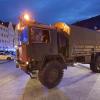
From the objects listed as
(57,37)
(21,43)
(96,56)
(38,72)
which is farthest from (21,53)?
(96,56)

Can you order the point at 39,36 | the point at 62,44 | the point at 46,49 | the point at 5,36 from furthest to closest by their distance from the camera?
1. the point at 5,36
2. the point at 62,44
3. the point at 46,49
4. the point at 39,36

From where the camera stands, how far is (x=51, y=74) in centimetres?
954

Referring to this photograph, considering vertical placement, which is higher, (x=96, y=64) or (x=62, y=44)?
(x=62, y=44)

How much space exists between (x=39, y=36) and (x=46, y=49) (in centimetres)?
67

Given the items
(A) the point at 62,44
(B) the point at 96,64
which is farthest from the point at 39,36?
(B) the point at 96,64

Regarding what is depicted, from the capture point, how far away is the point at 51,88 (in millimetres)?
9211

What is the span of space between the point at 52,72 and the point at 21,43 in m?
1.96

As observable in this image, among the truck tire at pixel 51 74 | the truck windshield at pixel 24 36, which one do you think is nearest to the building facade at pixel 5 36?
the truck windshield at pixel 24 36

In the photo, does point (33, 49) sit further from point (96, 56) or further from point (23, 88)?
point (96, 56)

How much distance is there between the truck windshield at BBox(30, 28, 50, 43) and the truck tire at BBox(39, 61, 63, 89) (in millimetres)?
1083

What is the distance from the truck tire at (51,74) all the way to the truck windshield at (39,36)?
1083mm

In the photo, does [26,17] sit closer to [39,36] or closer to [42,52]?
[39,36]

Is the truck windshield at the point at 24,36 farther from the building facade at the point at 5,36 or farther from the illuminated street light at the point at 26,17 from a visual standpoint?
the building facade at the point at 5,36

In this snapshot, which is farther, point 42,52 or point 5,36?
point 5,36
